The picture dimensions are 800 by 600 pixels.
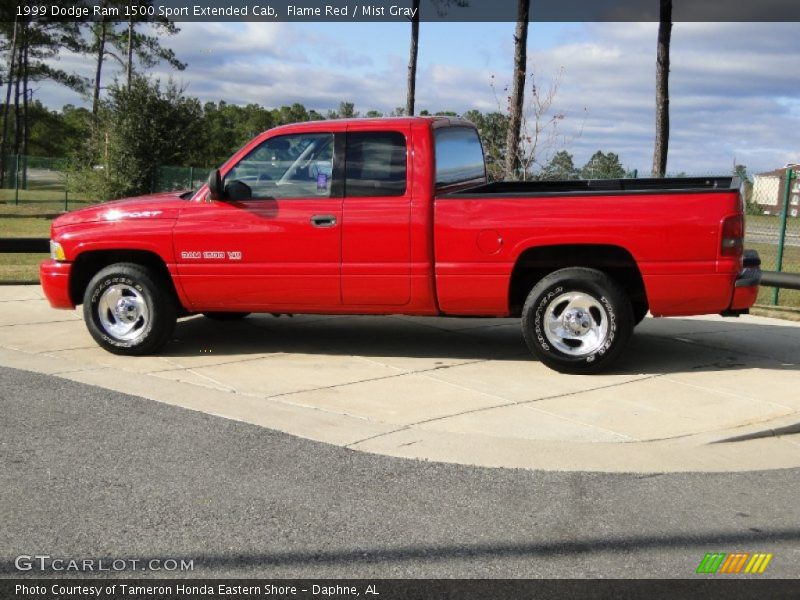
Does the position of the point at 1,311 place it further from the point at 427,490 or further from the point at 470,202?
the point at 427,490

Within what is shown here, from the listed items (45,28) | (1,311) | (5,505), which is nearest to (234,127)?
(45,28)

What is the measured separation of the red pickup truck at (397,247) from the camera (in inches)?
298

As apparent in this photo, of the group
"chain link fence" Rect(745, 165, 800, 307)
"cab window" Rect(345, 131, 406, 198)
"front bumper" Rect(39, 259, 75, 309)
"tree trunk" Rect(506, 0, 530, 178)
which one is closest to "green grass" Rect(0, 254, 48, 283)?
"front bumper" Rect(39, 259, 75, 309)

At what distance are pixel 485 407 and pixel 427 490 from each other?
1799mm

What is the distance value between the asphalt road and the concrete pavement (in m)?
0.39

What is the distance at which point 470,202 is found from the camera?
7805mm

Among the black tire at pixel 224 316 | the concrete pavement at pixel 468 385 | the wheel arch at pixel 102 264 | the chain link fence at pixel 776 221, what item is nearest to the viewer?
the concrete pavement at pixel 468 385

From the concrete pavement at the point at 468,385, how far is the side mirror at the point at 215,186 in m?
1.44

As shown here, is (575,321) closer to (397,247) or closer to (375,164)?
(397,247)

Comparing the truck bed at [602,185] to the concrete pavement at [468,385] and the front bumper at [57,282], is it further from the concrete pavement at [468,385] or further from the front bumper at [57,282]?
the front bumper at [57,282]

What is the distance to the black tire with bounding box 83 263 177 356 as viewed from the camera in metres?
8.43

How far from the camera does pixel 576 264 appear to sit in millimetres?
7957

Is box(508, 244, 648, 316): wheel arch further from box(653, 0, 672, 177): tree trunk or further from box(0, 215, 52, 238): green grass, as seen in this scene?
box(0, 215, 52, 238): green grass

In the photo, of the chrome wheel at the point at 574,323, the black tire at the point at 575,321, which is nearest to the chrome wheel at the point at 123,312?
the black tire at the point at 575,321
